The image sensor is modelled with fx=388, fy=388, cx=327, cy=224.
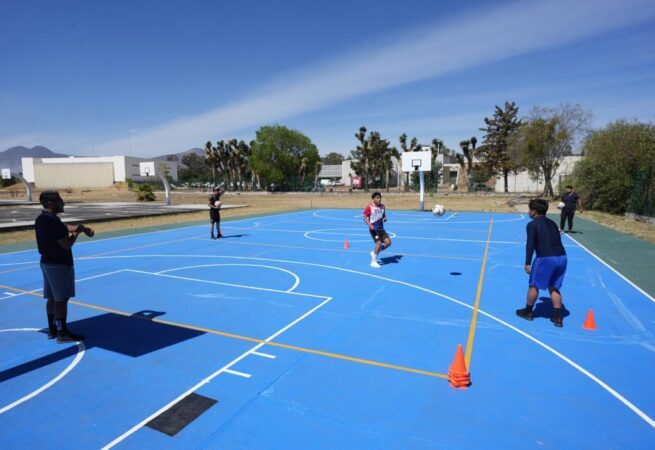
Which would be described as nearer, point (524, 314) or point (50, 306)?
point (50, 306)

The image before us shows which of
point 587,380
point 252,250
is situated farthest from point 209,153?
point 587,380

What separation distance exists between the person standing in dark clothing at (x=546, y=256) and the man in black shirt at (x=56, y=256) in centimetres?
631

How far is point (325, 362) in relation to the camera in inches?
190

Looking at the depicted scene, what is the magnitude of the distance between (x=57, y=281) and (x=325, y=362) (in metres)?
3.77

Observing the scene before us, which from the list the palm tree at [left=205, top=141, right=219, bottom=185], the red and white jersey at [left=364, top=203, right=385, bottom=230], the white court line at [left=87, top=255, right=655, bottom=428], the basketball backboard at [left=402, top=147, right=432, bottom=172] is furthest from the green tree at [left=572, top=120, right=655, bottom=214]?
the palm tree at [left=205, top=141, right=219, bottom=185]

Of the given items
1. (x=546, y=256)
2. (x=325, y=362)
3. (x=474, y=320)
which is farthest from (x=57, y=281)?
(x=546, y=256)

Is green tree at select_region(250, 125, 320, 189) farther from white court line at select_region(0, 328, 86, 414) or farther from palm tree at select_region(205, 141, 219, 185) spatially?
white court line at select_region(0, 328, 86, 414)

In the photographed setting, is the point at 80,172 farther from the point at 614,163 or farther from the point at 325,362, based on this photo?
the point at 325,362

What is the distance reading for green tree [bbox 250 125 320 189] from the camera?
6438 centimetres

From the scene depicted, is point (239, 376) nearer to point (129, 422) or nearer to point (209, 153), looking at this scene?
point (129, 422)

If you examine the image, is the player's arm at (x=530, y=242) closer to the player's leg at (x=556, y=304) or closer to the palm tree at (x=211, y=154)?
the player's leg at (x=556, y=304)

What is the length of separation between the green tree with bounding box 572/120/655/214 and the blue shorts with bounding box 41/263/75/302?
2547 cm

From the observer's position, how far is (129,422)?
12.0 ft

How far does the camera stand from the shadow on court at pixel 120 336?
4914mm
